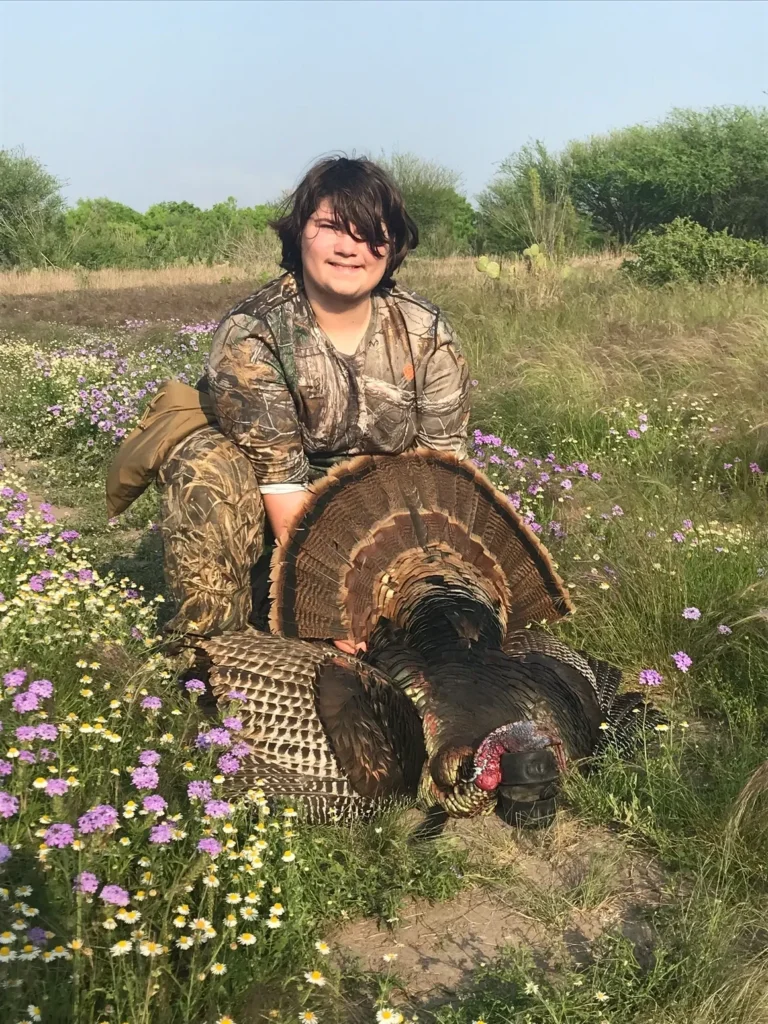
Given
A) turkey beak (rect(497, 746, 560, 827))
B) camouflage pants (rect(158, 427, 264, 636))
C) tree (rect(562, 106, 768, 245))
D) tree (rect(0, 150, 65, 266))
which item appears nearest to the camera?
turkey beak (rect(497, 746, 560, 827))

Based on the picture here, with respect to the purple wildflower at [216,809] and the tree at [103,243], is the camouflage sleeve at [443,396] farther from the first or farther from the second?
the tree at [103,243]

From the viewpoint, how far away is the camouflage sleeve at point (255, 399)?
11.0 feet

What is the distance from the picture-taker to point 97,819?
1.76 m

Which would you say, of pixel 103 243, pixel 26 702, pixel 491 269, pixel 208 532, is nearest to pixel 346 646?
pixel 208 532

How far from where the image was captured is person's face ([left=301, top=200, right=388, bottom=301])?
11.0 ft

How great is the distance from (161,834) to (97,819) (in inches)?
5.5

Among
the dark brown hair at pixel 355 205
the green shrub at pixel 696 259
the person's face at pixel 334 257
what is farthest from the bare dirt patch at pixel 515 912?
the green shrub at pixel 696 259

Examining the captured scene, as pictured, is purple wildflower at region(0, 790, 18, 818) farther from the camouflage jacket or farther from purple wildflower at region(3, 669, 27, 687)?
the camouflage jacket

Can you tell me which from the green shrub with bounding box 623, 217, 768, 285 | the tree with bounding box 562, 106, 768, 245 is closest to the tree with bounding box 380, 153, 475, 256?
the tree with bounding box 562, 106, 768, 245

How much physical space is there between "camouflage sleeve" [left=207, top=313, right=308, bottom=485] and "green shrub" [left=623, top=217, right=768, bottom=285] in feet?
28.4

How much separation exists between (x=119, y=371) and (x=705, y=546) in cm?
571

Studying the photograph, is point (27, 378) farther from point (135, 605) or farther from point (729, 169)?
point (729, 169)

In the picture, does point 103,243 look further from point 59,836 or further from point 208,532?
point 59,836

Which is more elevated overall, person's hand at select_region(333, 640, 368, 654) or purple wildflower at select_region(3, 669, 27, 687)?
purple wildflower at select_region(3, 669, 27, 687)
